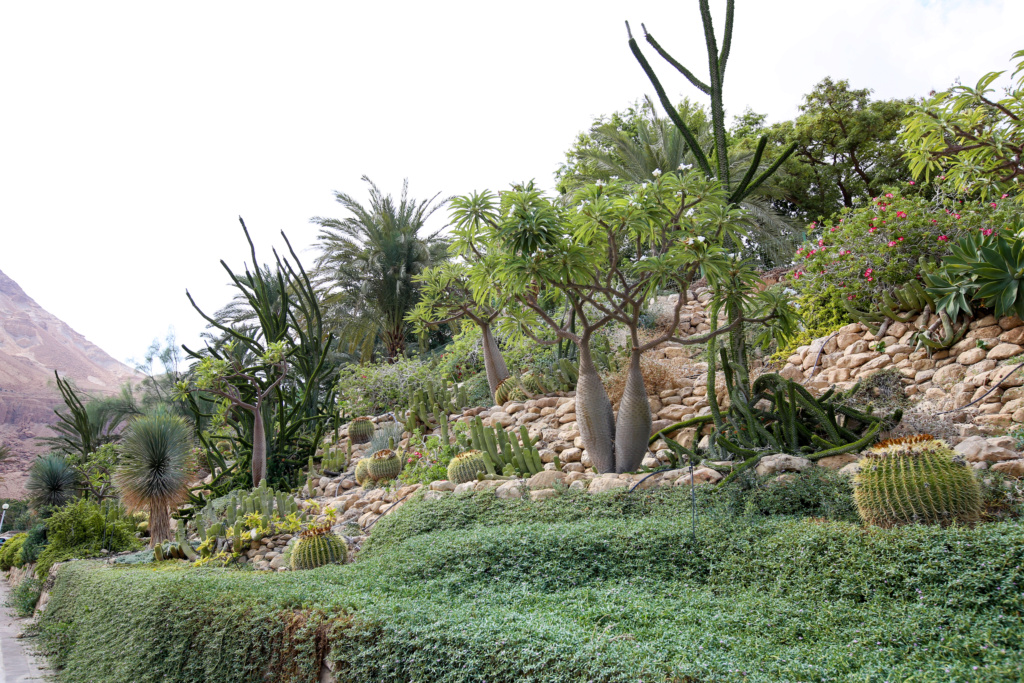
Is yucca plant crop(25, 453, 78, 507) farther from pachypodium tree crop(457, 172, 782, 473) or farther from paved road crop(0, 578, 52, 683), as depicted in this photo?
pachypodium tree crop(457, 172, 782, 473)

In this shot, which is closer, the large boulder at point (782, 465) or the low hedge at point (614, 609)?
the low hedge at point (614, 609)

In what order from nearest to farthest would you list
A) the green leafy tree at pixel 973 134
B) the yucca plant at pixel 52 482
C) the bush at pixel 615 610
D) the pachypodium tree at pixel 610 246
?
the bush at pixel 615 610 < the green leafy tree at pixel 973 134 < the pachypodium tree at pixel 610 246 < the yucca plant at pixel 52 482

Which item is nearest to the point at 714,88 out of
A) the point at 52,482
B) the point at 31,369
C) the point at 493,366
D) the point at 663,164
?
the point at 493,366

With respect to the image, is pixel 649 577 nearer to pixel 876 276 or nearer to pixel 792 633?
pixel 792 633

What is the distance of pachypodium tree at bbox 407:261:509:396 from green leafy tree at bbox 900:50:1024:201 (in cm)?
504

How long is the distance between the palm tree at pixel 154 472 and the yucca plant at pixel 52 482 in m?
10.7

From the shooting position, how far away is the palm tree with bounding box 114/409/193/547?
9.38m

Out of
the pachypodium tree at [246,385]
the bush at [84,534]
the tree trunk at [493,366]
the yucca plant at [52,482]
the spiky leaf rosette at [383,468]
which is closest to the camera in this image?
the spiky leaf rosette at [383,468]

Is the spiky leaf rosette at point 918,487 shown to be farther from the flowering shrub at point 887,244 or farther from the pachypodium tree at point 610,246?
the flowering shrub at point 887,244

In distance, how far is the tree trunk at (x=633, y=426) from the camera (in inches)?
239

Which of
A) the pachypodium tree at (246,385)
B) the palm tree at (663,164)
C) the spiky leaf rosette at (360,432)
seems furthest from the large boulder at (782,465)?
the palm tree at (663,164)

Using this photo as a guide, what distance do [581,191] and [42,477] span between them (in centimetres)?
1929

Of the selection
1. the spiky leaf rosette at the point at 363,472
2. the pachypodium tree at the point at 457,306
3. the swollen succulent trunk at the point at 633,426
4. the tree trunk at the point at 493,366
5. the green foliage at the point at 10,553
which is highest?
the pachypodium tree at the point at 457,306

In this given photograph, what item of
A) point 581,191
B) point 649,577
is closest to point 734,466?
point 649,577
